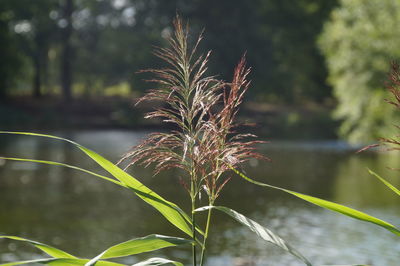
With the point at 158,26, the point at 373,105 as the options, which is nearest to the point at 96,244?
the point at 373,105

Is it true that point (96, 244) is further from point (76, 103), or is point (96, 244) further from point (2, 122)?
point (76, 103)

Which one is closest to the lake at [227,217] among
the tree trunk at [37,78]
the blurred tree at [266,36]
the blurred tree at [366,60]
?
the blurred tree at [366,60]

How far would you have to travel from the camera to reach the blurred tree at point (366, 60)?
2594cm

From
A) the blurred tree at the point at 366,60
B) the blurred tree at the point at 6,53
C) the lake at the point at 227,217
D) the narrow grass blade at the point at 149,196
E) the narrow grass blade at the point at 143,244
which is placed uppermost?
the blurred tree at the point at 6,53

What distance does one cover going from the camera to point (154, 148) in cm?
210

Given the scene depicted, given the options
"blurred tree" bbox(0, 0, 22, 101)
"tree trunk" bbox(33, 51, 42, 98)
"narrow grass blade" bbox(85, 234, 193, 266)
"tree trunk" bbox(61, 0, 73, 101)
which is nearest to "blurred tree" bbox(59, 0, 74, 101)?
"tree trunk" bbox(61, 0, 73, 101)

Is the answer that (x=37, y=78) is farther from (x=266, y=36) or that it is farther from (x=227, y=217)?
(x=227, y=217)

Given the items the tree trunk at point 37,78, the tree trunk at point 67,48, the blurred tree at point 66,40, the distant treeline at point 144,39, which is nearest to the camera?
the distant treeline at point 144,39

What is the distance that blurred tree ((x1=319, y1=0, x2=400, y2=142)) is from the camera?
85.1 feet

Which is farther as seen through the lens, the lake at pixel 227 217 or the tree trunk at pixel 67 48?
the tree trunk at pixel 67 48

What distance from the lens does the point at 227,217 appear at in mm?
15461

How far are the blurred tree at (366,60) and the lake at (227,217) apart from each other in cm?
180

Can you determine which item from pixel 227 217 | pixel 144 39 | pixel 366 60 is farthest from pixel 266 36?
pixel 227 217

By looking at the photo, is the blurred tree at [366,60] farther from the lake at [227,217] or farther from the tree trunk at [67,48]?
the tree trunk at [67,48]
